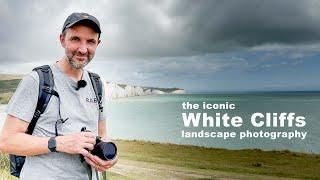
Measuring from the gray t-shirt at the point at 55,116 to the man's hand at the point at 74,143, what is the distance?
0.11 meters

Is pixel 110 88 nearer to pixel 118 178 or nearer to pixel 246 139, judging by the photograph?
pixel 246 139

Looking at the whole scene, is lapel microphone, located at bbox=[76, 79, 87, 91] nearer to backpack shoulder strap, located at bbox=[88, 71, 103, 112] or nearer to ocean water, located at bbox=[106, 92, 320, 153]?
backpack shoulder strap, located at bbox=[88, 71, 103, 112]

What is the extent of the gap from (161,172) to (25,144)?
15.6m

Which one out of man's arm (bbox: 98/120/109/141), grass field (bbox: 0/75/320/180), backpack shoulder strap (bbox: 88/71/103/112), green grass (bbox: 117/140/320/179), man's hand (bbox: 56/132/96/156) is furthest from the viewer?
green grass (bbox: 117/140/320/179)

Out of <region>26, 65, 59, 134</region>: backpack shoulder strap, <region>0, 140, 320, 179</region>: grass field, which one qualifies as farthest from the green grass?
<region>26, 65, 59, 134</region>: backpack shoulder strap

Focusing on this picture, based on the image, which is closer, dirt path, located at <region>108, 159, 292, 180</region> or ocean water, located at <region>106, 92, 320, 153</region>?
dirt path, located at <region>108, 159, 292, 180</region>

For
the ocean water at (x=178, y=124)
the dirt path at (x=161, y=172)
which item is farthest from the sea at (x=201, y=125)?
the dirt path at (x=161, y=172)

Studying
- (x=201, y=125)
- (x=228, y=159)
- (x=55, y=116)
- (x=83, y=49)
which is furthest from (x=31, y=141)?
(x=201, y=125)

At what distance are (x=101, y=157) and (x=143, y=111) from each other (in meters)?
40.4

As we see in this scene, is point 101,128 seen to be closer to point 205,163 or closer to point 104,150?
point 104,150

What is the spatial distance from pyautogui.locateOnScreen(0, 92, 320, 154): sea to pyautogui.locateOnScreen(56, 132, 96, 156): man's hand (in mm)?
20694

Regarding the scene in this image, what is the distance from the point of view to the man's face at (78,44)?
2498 mm

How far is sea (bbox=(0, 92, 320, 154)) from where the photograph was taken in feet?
89.4

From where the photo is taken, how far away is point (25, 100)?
2375 millimetres
